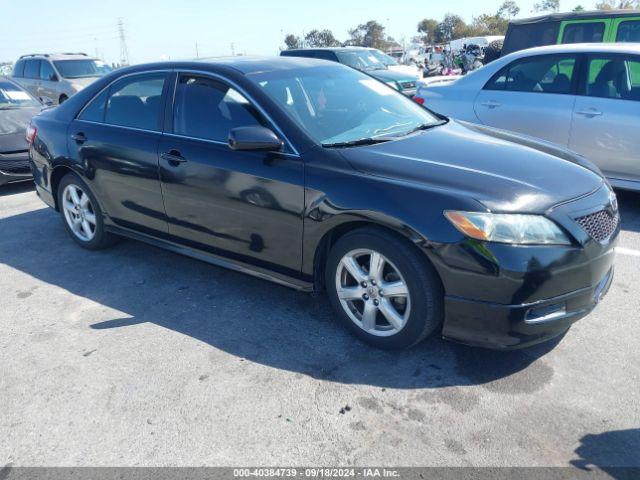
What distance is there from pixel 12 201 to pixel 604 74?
7.13 meters

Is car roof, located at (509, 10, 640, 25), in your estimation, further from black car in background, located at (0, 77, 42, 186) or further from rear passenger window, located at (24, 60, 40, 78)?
rear passenger window, located at (24, 60, 40, 78)

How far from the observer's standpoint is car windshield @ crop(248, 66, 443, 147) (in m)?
3.50

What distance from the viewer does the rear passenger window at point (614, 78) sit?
5418mm

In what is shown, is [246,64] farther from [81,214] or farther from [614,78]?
[614,78]

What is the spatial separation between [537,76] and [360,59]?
9.65 metres

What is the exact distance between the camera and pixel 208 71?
382cm

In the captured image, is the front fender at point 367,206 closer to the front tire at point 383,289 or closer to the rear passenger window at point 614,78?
the front tire at point 383,289

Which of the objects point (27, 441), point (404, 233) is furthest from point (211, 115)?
point (27, 441)

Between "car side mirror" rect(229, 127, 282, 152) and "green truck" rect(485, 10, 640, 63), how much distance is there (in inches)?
306

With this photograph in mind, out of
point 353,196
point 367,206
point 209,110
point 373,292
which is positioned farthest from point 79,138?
point 373,292

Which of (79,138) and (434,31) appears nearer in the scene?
(79,138)

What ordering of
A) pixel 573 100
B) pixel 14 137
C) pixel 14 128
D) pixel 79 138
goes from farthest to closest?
pixel 14 128 < pixel 14 137 < pixel 573 100 < pixel 79 138

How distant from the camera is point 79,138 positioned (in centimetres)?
462

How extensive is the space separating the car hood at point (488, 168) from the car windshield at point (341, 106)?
0.23 m
